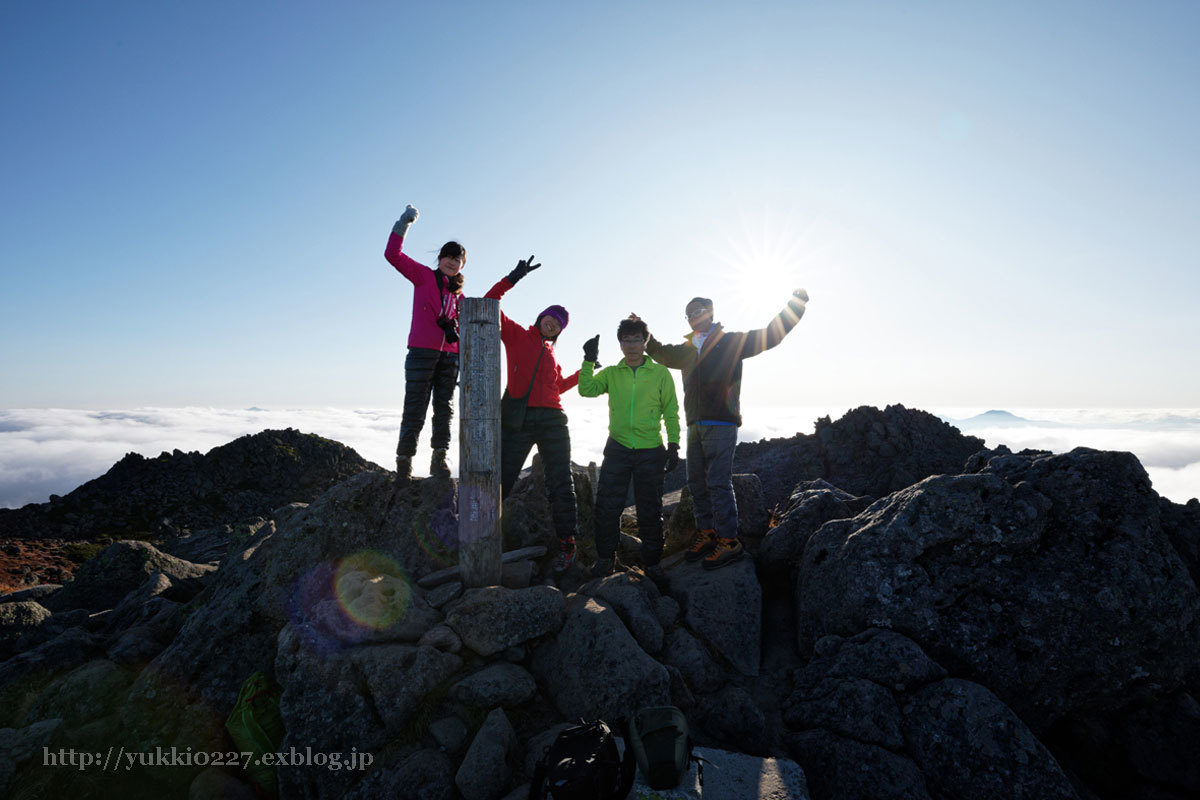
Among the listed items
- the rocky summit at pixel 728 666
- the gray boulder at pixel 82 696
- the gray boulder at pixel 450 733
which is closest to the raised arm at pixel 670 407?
the rocky summit at pixel 728 666

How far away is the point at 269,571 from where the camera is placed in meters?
7.14

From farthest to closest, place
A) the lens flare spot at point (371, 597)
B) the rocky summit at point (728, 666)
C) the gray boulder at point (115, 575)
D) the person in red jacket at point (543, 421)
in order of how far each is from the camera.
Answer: the gray boulder at point (115, 575) → the person in red jacket at point (543, 421) → the lens flare spot at point (371, 597) → the rocky summit at point (728, 666)

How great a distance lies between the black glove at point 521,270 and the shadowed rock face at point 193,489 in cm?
3730

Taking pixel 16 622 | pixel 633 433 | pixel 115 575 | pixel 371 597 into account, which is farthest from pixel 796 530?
pixel 115 575

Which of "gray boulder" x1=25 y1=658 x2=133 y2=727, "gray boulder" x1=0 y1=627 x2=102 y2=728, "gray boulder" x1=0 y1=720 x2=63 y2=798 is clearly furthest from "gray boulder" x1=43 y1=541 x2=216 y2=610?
"gray boulder" x1=0 y1=720 x2=63 y2=798

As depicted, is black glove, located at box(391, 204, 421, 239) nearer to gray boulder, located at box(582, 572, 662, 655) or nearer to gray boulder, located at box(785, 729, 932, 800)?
gray boulder, located at box(582, 572, 662, 655)

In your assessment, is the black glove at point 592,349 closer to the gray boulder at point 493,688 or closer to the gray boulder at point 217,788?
the gray boulder at point 493,688

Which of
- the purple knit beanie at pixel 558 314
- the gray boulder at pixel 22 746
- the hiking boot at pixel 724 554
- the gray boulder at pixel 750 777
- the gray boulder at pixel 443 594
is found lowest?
the gray boulder at pixel 22 746

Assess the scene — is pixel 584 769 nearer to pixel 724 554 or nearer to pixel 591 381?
pixel 724 554

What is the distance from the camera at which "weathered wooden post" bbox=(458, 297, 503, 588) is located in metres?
6.88

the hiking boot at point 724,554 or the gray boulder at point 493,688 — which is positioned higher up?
the hiking boot at point 724,554

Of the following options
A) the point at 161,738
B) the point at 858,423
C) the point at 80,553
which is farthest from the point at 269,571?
the point at 80,553

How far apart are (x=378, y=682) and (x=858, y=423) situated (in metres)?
26.5

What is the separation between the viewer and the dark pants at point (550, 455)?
8023 millimetres
